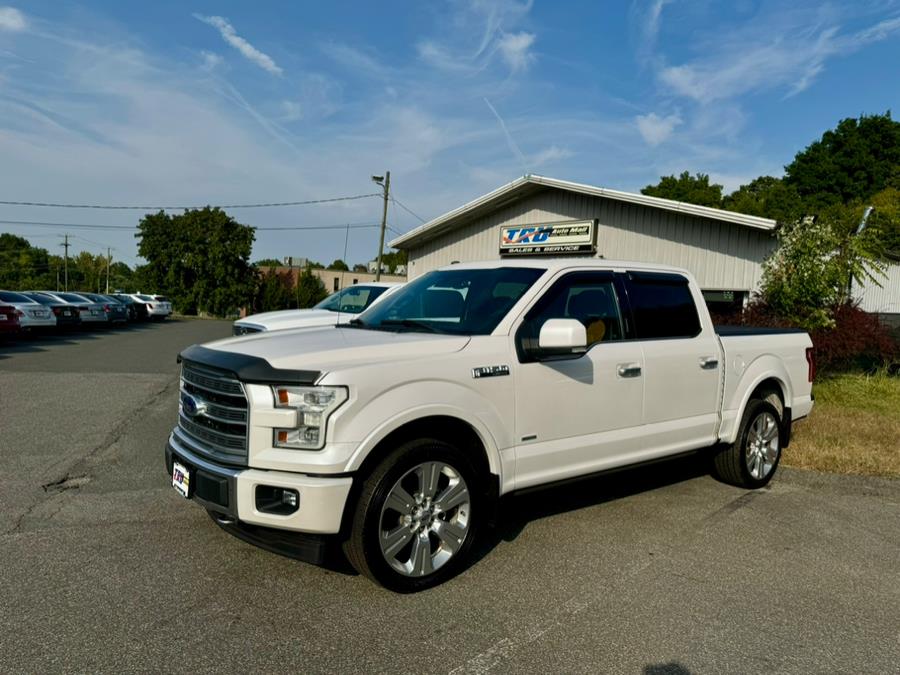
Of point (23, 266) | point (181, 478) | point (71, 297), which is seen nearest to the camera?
point (181, 478)

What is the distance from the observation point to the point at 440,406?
3.62 metres

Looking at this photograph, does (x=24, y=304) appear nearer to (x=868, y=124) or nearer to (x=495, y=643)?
(x=495, y=643)

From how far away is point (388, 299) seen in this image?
5156 mm

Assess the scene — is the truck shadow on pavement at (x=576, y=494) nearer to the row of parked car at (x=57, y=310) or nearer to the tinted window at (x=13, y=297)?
the row of parked car at (x=57, y=310)

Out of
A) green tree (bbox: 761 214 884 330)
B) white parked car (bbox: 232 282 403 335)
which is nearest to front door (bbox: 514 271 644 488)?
white parked car (bbox: 232 282 403 335)

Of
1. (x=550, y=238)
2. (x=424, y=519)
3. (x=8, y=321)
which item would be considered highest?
(x=550, y=238)

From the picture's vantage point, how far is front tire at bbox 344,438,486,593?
3.41m

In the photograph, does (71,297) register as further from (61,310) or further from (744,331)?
(744,331)

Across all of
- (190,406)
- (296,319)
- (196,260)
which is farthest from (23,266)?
(190,406)

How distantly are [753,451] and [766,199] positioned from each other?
1727 inches

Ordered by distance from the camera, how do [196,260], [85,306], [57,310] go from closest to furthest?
[57,310] < [85,306] < [196,260]

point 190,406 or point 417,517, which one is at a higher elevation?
point 190,406

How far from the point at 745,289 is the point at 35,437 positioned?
42.6 feet

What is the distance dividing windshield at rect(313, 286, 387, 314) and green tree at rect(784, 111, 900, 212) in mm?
39817
